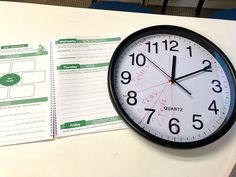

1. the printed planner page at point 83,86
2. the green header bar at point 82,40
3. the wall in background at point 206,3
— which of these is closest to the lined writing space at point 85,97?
the printed planner page at point 83,86

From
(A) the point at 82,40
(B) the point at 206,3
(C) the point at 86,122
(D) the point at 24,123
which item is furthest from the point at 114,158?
(B) the point at 206,3

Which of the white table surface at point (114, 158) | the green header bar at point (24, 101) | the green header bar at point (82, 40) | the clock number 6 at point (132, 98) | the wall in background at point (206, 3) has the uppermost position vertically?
the wall in background at point (206, 3)

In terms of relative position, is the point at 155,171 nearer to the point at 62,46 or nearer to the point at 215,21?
the point at 62,46

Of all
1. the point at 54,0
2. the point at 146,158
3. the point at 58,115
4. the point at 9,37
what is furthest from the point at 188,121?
the point at 54,0

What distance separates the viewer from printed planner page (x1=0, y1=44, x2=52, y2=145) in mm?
681

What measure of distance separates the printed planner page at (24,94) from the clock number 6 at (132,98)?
0.63 feet

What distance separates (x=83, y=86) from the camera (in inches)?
30.0

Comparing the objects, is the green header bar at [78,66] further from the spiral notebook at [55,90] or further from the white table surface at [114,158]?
the white table surface at [114,158]

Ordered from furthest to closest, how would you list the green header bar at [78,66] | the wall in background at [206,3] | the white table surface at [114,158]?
1. the wall in background at [206,3]
2. the green header bar at [78,66]
3. the white table surface at [114,158]

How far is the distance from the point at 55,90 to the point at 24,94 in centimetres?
7

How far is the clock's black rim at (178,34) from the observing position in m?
0.67

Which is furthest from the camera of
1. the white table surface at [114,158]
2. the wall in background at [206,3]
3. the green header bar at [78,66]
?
the wall in background at [206,3]

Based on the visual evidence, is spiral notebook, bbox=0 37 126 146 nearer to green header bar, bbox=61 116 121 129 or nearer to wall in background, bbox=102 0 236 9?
green header bar, bbox=61 116 121 129

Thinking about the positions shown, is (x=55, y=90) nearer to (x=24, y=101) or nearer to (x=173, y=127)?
(x=24, y=101)
